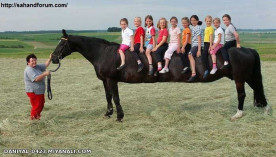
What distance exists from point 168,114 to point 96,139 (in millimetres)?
2377

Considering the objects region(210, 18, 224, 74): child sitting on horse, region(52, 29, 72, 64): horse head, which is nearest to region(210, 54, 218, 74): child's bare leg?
region(210, 18, 224, 74): child sitting on horse

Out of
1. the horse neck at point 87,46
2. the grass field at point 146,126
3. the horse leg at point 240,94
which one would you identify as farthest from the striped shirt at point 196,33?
the horse neck at point 87,46

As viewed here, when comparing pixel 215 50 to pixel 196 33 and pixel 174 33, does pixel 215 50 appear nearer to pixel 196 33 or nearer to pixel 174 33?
pixel 196 33

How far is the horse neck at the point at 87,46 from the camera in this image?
8357 mm

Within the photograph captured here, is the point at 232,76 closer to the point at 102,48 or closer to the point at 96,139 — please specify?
the point at 102,48

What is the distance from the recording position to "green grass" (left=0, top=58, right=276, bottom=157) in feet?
19.9

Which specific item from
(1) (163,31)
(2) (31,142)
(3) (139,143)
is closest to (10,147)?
(2) (31,142)

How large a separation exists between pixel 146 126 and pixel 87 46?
262 centimetres

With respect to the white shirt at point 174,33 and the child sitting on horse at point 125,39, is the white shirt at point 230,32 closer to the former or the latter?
the white shirt at point 174,33

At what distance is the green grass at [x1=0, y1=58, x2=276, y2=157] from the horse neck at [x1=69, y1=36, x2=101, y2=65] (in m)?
1.65

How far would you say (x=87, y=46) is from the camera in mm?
8406

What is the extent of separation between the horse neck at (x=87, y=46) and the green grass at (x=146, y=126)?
165cm

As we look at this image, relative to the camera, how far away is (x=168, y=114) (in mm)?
8266

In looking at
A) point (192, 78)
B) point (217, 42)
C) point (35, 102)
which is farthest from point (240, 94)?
point (35, 102)
